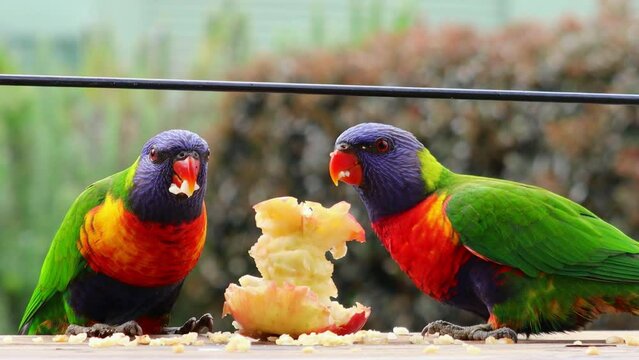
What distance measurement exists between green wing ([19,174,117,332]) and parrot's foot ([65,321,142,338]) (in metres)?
0.14

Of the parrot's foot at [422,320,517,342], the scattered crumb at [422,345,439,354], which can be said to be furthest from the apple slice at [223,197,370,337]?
the scattered crumb at [422,345,439,354]

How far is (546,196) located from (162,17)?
552 cm

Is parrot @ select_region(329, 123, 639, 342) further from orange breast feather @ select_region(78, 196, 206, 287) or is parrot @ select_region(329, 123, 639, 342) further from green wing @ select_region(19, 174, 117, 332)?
green wing @ select_region(19, 174, 117, 332)

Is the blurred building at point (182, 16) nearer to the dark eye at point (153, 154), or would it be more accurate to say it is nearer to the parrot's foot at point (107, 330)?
the dark eye at point (153, 154)

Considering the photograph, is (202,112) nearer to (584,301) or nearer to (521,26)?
(521,26)

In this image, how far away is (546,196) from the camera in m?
2.23

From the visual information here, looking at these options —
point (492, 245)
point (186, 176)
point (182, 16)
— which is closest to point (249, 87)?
point (186, 176)

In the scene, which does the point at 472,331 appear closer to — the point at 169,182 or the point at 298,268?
the point at 298,268

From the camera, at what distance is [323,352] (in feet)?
5.31

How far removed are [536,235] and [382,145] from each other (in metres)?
0.42

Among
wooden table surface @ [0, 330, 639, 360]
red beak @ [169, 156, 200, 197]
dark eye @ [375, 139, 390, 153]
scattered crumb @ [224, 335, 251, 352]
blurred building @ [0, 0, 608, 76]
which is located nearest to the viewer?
wooden table surface @ [0, 330, 639, 360]

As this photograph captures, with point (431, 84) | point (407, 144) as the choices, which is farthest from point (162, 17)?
point (407, 144)

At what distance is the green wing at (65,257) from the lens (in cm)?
223

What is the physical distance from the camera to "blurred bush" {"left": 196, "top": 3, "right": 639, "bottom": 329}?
3.94 metres
